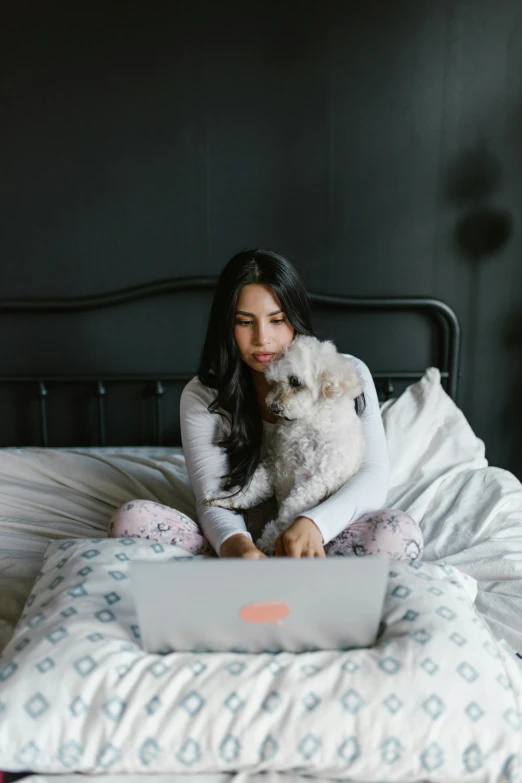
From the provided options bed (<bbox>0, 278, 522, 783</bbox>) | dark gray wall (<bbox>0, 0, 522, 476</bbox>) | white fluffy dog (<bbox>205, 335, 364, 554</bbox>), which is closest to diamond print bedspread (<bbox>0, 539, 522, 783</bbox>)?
bed (<bbox>0, 278, 522, 783</bbox>)

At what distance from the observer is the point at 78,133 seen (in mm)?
2150

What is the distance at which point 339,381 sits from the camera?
119 cm

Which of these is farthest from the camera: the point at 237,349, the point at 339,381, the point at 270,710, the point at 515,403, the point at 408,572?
the point at 515,403

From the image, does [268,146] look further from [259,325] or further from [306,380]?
[306,380]

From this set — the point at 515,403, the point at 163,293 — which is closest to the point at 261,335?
the point at 163,293

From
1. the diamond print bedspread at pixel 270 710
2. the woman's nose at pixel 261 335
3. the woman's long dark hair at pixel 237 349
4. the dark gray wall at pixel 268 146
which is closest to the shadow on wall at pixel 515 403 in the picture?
the dark gray wall at pixel 268 146

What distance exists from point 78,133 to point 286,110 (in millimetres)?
700

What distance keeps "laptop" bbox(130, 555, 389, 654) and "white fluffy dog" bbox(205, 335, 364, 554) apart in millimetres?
355

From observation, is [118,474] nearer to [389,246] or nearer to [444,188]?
[389,246]

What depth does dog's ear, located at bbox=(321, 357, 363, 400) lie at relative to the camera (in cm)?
119

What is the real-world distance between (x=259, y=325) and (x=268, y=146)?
1.13m

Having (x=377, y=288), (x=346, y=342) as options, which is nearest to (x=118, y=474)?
(x=346, y=342)

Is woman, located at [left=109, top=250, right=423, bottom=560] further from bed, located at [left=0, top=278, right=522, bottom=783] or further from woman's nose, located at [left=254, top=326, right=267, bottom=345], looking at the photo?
bed, located at [left=0, top=278, right=522, bottom=783]

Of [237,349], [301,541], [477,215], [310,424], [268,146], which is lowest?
[301,541]
